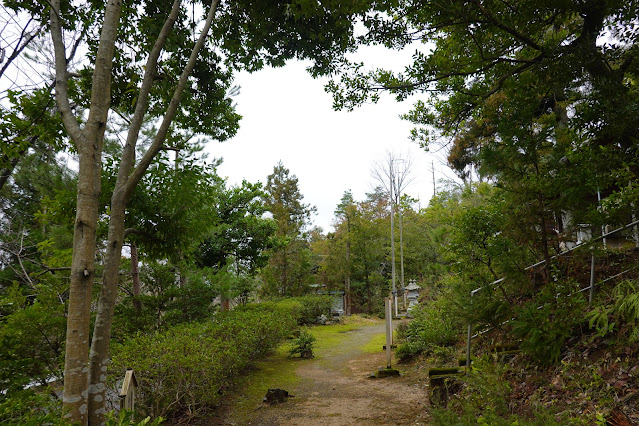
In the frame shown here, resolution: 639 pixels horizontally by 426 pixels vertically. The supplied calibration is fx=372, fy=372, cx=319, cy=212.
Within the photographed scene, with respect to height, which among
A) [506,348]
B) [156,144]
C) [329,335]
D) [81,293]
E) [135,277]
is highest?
[156,144]

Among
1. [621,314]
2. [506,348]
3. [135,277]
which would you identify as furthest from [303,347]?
[621,314]

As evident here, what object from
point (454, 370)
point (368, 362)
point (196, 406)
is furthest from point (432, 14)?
point (368, 362)

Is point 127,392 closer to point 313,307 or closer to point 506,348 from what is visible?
point 506,348

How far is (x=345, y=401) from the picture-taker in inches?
231

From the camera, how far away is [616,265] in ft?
15.4

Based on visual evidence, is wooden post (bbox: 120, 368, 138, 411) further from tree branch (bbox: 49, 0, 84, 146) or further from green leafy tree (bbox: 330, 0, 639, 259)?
green leafy tree (bbox: 330, 0, 639, 259)

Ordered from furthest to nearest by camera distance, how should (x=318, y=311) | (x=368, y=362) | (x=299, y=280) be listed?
1. (x=299, y=280)
2. (x=318, y=311)
3. (x=368, y=362)

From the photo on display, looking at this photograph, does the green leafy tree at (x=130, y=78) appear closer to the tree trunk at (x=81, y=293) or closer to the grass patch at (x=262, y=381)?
the tree trunk at (x=81, y=293)

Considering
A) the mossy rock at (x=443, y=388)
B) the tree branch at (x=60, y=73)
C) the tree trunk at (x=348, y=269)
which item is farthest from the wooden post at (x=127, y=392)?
the tree trunk at (x=348, y=269)

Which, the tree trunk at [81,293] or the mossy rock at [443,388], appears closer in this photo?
the tree trunk at [81,293]

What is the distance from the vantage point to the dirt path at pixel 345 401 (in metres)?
5.01

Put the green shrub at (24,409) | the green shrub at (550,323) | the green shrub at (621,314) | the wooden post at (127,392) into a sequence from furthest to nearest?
the green shrub at (550,323)
the green shrub at (621,314)
the wooden post at (127,392)
the green shrub at (24,409)

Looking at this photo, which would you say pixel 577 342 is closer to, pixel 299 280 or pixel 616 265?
pixel 616 265

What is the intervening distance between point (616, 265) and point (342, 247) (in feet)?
57.4
